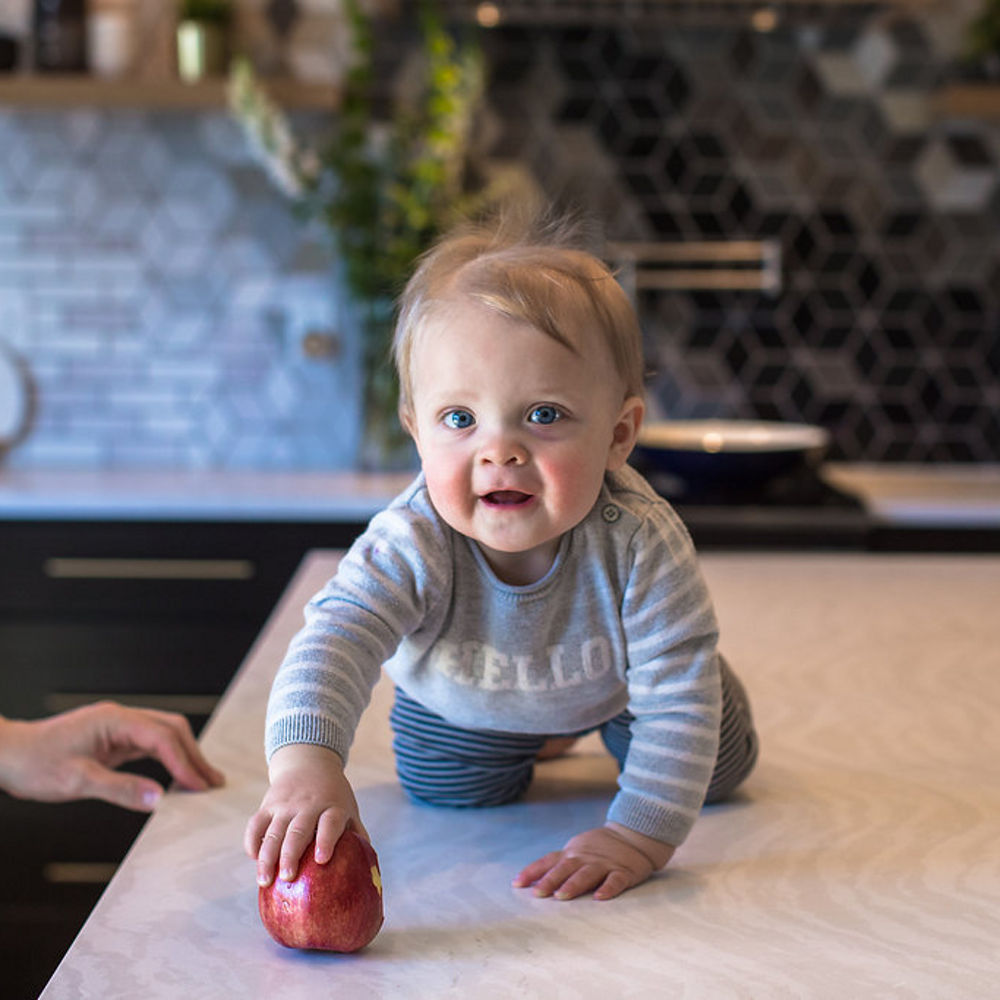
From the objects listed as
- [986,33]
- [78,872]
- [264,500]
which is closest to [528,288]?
[78,872]

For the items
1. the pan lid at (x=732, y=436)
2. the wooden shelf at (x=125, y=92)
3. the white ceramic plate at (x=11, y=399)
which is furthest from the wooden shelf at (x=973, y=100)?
the white ceramic plate at (x=11, y=399)

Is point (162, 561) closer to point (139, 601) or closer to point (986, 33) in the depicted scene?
point (139, 601)

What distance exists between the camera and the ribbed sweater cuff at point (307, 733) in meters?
0.75

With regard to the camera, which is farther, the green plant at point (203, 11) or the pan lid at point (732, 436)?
the green plant at point (203, 11)

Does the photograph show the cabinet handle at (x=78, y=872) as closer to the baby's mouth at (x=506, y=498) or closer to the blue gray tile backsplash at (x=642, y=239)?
the baby's mouth at (x=506, y=498)

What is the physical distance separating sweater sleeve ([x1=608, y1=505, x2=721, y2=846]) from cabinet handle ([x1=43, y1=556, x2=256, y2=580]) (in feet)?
6.09

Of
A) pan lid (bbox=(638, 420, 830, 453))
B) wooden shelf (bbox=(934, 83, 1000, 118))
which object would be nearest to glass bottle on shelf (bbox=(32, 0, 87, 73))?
pan lid (bbox=(638, 420, 830, 453))

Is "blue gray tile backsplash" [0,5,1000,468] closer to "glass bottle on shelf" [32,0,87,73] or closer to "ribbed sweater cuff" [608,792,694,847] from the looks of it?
"glass bottle on shelf" [32,0,87,73]

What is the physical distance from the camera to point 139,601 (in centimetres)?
264

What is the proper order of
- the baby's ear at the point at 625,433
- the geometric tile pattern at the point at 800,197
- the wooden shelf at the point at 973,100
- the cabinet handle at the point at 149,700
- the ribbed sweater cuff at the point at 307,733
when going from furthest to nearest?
the geometric tile pattern at the point at 800,197
the wooden shelf at the point at 973,100
the cabinet handle at the point at 149,700
the baby's ear at the point at 625,433
the ribbed sweater cuff at the point at 307,733

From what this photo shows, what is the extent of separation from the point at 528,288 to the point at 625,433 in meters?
0.13

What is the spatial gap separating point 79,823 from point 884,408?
2.17 meters

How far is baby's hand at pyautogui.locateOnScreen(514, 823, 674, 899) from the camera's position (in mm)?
754

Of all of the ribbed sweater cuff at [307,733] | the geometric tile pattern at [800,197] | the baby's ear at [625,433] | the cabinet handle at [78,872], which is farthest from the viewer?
the geometric tile pattern at [800,197]
